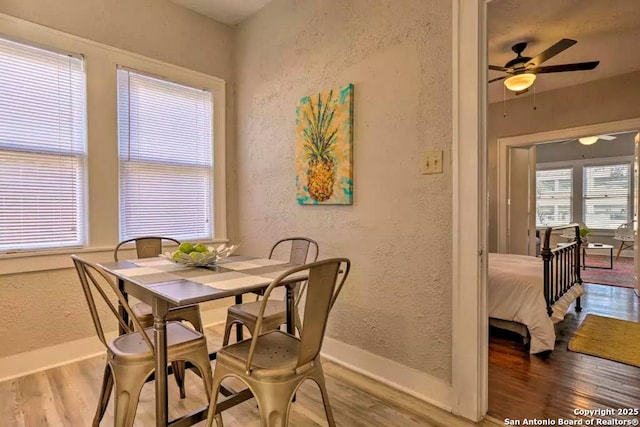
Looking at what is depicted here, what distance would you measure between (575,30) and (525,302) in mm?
2558

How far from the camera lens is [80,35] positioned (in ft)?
8.48

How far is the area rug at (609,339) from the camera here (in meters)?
2.69

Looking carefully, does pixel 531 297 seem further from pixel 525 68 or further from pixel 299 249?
pixel 525 68

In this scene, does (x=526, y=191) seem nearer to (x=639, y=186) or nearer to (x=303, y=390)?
(x=639, y=186)

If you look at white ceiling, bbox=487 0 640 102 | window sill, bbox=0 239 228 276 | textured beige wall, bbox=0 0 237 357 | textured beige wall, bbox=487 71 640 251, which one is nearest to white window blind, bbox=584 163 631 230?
textured beige wall, bbox=487 71 640 251

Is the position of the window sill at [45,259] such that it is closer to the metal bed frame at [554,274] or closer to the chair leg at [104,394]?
the chair leg at [104,394]

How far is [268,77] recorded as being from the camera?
124 inches

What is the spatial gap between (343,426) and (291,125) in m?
2.16

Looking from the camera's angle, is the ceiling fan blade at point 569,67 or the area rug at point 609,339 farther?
the ceiling fan blade at point 569,67

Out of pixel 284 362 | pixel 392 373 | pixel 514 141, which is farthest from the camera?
pixel 514 141

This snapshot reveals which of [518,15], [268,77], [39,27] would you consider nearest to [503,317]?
[518,15]

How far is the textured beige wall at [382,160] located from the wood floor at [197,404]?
235 millimetres

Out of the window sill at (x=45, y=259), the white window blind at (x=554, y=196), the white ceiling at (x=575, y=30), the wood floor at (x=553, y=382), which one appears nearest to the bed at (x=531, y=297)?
the wood floor at (x=553, y=382)

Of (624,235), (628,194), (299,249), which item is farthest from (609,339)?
(628,194)
